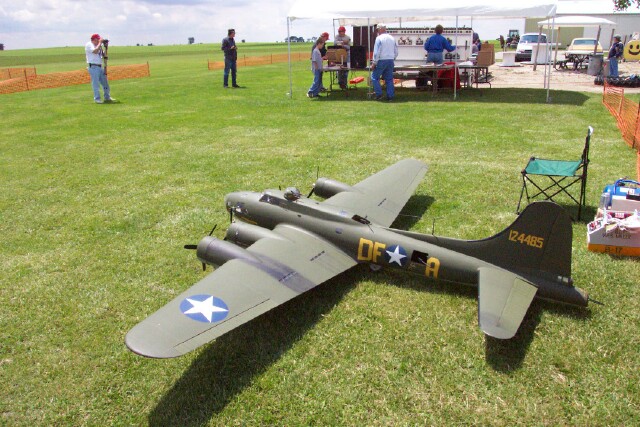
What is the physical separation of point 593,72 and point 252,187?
31.8 m

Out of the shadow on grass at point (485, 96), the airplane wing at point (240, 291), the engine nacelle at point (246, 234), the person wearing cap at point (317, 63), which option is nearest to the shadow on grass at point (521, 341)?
the airplane wing at point (240, 291)

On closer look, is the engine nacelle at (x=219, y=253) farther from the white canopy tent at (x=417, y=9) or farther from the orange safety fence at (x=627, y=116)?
the white canopy tent at (x=417, y=9)

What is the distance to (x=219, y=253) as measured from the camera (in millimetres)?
6969

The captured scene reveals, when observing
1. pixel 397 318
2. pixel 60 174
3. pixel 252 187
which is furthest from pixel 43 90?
pixel 397 318

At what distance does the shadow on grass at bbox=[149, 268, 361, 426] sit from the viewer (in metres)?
5.04

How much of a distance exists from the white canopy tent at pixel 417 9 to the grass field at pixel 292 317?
24.6 ft

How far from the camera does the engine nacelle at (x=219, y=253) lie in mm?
6883

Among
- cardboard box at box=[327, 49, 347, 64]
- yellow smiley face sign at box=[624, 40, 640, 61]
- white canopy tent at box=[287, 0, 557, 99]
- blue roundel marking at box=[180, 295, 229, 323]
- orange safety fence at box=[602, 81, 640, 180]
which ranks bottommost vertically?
blue roundel marking at box=[180, 295, 229, 323]

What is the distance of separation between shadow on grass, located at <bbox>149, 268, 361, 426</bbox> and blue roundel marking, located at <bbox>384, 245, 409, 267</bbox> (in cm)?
73

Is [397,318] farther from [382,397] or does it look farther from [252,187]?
[252,187]

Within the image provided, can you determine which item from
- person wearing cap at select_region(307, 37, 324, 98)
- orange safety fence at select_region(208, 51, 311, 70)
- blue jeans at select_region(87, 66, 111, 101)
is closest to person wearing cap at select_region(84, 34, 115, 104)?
blue jeans at select_region(87, 66, 111, 101)

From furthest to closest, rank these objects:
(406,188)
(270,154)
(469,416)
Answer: (270,154) → (406,188) → (469,416)

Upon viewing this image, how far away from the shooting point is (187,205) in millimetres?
10422

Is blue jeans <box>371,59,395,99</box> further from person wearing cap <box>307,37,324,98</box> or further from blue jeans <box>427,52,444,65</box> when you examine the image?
person wearing cap <box>307,37,324,98</box>
